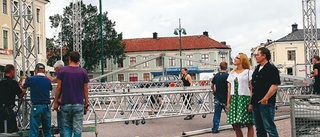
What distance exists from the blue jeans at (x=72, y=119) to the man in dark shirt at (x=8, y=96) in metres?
1.55

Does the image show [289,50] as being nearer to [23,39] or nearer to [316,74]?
[316,74]

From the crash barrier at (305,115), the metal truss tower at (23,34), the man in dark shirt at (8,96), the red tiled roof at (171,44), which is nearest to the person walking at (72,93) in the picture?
the man in dark shirt at (8,96)

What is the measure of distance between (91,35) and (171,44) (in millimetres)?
22184

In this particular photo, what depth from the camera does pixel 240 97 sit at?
28.3 feet

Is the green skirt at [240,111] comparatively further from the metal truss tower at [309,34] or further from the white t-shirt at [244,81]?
the metal truss tower at [309,34]

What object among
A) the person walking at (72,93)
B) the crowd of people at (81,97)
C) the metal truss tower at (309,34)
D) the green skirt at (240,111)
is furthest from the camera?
the metal truss tower at (309,34)

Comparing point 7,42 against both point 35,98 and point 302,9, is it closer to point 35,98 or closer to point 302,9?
point 302,9

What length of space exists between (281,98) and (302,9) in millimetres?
17026

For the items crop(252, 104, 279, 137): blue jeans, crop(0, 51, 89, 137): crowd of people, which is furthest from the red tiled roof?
crop(252, 104, 279, 137): blue jeans

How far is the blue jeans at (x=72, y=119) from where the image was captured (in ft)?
26.2

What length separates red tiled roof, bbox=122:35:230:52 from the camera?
90.3 meters

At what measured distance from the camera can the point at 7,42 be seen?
45.7 metres

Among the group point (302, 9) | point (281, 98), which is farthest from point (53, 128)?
point (302, 9)

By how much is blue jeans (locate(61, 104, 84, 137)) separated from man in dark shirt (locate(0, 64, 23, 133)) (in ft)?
5.09
